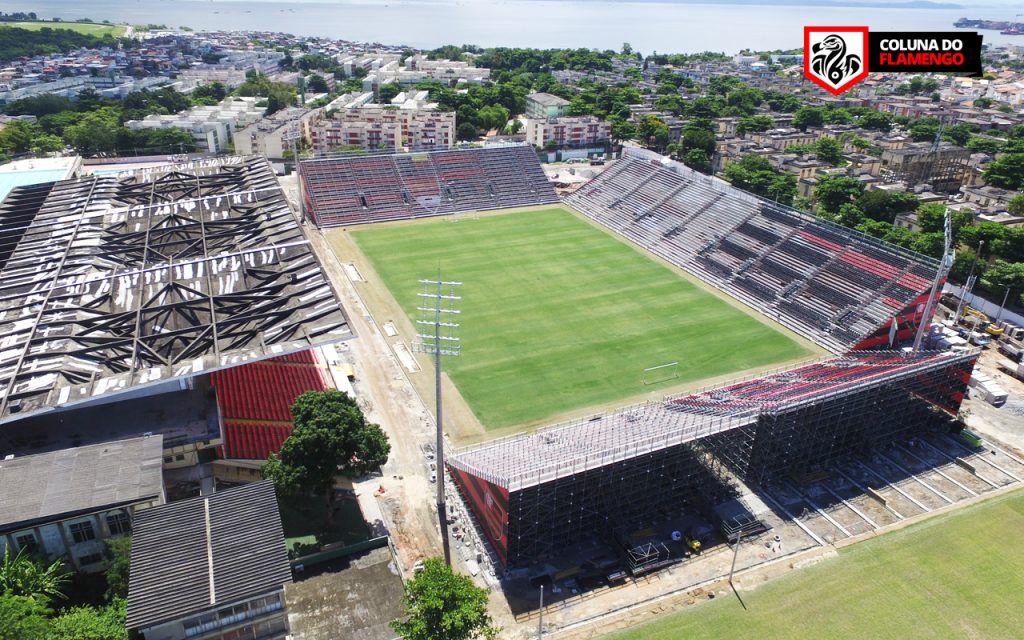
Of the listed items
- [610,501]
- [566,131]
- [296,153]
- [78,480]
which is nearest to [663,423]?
[610,501]

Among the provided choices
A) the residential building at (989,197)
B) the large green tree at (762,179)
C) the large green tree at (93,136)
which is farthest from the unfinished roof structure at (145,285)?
the residential building at (989,197)

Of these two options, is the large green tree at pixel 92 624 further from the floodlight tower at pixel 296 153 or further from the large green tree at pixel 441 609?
the floodlight tower at pixel 296 153

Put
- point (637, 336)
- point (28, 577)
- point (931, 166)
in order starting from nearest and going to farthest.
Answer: point (28, 577) < point (637, 336) < point (931, 166)

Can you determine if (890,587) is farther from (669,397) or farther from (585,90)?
(585,90)

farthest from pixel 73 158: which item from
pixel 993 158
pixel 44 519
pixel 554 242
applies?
pixel 993 158

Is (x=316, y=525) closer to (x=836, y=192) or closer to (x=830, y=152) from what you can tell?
(x=836, y=192)
